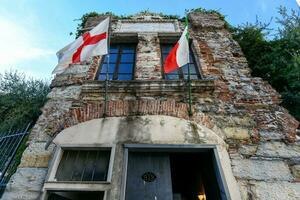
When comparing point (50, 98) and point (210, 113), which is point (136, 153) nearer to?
point (210, 113)

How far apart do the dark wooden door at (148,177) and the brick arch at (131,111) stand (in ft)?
2.46

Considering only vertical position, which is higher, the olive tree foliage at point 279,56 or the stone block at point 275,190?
the olive tree foliage at point 279,56

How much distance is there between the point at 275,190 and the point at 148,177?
5.89 feet

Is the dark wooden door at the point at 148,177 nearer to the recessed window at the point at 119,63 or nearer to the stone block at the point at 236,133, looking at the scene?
the stone block at the point at 236,133

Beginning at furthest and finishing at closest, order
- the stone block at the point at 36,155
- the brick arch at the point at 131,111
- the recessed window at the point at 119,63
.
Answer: the recessed window at the point at 119,63 → the brick arch at the point at 131,111 → the stone block at the point at 36,155

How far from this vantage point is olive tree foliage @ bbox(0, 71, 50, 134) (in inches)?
221

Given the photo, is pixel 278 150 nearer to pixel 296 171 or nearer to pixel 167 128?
pixel 296 171

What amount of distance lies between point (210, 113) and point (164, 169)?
1.36 meters

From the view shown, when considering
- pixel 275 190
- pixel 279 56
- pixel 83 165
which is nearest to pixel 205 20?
pixel 279 56

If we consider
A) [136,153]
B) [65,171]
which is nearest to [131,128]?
[136,153]

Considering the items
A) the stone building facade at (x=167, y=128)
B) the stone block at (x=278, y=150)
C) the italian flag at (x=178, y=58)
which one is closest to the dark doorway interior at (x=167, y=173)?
the stone building facade at (x=167, y=128)

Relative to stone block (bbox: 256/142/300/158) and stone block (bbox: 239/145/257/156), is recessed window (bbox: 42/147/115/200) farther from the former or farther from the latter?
stone block (bbox: 256/142/300/158)

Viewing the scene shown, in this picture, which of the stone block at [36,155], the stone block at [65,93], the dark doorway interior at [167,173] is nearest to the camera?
the dark doorway interior at [167,173]

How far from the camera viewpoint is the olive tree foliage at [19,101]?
18.4 ft
